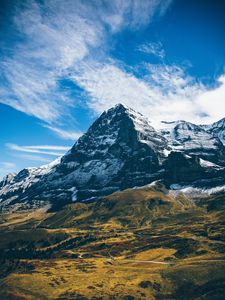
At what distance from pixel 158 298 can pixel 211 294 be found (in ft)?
92.8

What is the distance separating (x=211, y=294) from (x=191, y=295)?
11.6 m

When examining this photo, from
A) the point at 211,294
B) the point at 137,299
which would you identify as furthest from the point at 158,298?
the point at 211,294

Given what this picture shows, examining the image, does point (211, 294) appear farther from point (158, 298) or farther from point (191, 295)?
point (158, 298)

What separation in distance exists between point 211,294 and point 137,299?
39090 mm

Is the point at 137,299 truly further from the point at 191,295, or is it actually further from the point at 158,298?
the point at 191,295

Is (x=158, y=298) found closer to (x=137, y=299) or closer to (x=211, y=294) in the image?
(x=137, y=299)

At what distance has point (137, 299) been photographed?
199125 mm

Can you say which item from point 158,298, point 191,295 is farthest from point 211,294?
point 158,298

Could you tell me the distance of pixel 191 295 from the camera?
198375 millimetres

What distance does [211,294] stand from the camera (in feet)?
629

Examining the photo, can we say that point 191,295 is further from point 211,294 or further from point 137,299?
point 137,299

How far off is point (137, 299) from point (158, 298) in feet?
37.6

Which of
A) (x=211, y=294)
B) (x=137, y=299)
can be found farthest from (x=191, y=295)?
(x=137, y=299)

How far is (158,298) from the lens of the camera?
19988 centimetres
